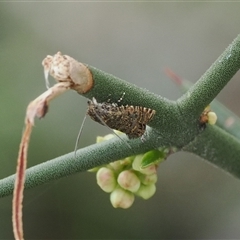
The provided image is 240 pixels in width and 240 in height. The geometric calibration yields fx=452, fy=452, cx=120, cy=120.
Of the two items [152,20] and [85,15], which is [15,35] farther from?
[152,20]

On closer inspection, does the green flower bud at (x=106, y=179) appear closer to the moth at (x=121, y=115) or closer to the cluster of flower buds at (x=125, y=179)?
the cluster of flower buds at (x=125, y=179)

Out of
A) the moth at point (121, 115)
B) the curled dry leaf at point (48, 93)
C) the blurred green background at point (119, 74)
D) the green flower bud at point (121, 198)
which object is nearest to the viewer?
the curled dry leaf at point (48, 93)

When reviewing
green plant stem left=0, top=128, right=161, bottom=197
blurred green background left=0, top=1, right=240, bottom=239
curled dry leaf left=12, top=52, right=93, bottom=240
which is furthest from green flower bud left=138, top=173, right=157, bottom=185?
blurred green background left=0, top=1, right=240, bottom=239

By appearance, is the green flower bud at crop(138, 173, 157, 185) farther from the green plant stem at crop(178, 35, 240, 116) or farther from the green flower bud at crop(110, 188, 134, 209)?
the green plant stem at crop(178, 35, 240, 116)

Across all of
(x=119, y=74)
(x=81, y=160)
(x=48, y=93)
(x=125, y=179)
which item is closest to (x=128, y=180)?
(x=125, y=179)

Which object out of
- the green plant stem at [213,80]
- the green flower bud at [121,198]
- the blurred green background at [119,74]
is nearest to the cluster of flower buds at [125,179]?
the green flower bud at [121,198]

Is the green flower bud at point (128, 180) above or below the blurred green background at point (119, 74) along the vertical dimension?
below
